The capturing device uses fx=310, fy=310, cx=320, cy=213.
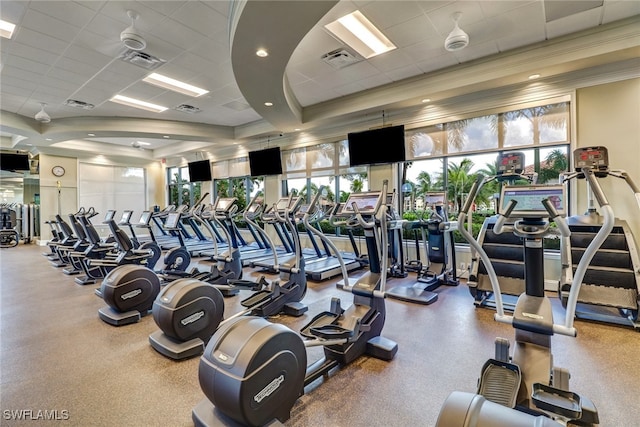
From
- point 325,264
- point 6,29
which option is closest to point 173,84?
point 6,29

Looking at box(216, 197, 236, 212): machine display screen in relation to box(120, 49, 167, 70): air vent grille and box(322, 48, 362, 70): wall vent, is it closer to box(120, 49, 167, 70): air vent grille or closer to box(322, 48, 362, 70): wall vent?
box(120, 49, 167, 70): air vent grille

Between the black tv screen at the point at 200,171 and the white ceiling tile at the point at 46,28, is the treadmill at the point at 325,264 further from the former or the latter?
the black tv screen at the point at 200,171

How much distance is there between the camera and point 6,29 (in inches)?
170

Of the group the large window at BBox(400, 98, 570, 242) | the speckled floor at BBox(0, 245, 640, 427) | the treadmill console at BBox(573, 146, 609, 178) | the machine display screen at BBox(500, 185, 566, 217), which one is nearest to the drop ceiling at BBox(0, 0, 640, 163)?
the large window at BBox(400, 98, 570, 242)

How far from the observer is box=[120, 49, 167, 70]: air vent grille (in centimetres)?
479

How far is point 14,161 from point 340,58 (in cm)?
1360

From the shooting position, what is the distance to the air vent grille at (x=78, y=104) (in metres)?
7.12

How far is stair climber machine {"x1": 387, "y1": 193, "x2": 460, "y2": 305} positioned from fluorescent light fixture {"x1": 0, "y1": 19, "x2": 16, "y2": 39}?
6564 millimetres

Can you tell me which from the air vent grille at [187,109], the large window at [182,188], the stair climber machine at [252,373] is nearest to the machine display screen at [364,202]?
the stair climber machine at [252,373]

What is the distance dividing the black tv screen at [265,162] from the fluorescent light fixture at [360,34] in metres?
4.75

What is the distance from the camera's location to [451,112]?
620 cm

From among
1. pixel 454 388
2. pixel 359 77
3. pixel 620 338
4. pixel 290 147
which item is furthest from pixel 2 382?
pixel 290 147

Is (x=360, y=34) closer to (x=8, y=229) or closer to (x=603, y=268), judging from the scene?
(x=603, y=268)

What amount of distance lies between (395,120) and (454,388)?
18.8ft
